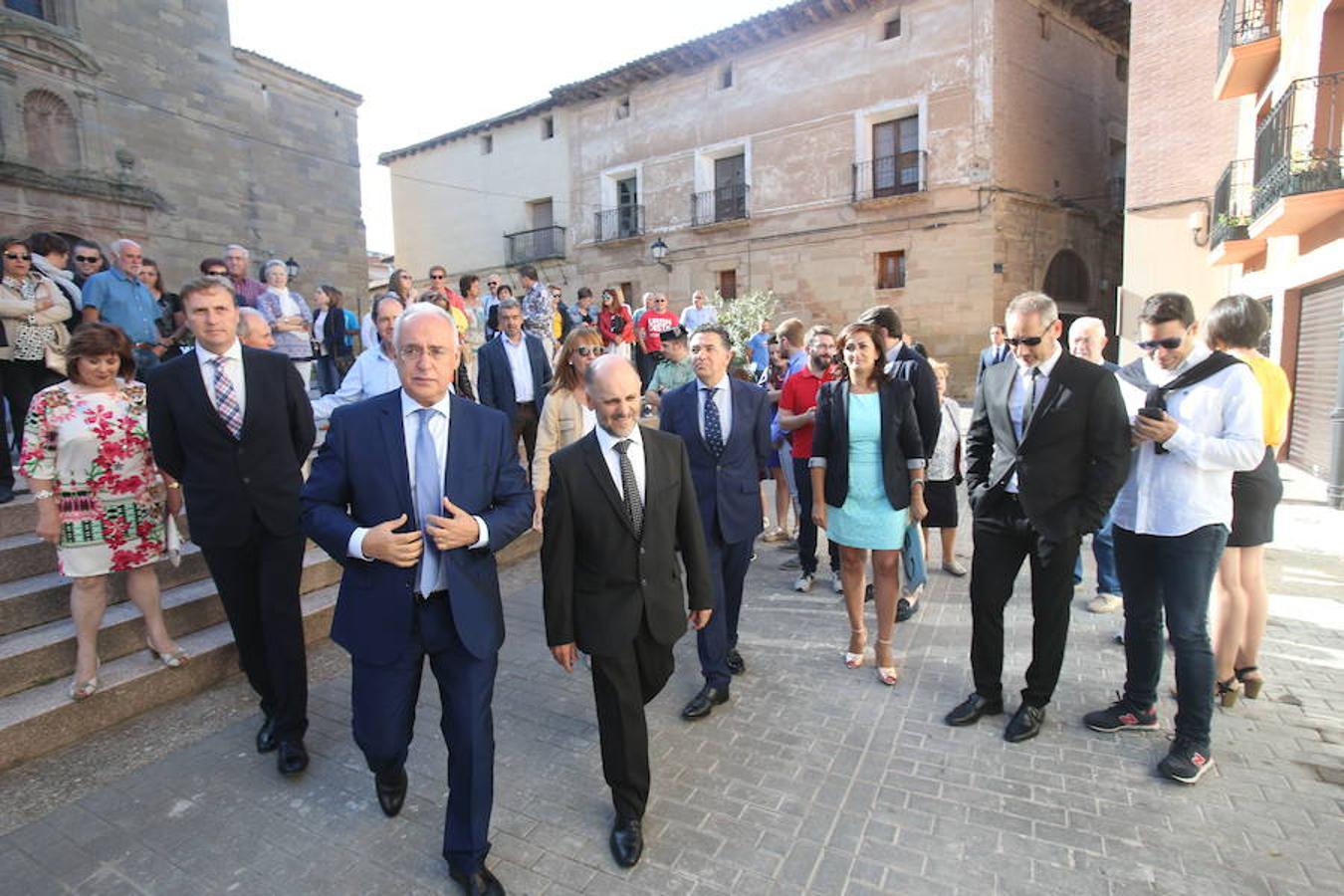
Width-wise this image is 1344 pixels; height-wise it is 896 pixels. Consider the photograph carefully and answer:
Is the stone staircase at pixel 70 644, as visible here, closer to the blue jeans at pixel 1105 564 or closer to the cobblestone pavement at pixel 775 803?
the cobblestone pavement at pixel 775 803

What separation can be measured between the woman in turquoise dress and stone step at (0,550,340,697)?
3835 millimetres

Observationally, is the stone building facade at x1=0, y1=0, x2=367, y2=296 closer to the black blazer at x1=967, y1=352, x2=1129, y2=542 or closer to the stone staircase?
the stone staircase

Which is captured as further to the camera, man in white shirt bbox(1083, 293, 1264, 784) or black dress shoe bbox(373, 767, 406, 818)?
man in white shirt bbox(1083, 293, 1264, 784)

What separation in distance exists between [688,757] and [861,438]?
1.90m

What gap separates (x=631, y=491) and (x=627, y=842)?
4.27ft

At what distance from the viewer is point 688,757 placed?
3.29 meters

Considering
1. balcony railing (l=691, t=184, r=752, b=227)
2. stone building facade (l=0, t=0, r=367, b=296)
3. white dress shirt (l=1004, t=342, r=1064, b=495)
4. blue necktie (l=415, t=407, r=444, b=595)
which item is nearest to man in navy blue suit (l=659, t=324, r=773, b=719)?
white dress shirt (l=1004, t=342, r=1064, b=495)

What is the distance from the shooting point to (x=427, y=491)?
2.44 metres

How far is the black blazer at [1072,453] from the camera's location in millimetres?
3088

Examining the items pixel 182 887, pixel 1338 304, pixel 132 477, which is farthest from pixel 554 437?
pixel 1338 304

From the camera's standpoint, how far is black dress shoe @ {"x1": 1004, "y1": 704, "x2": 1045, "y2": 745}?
334 centimetres

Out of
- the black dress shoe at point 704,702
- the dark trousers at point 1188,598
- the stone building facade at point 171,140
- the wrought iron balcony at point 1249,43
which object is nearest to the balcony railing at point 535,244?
the stone building facade at point 171,140

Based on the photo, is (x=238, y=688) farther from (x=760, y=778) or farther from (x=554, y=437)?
(x=760, y=778)

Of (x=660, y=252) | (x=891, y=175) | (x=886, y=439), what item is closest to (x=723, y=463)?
(x=886, y=439)
